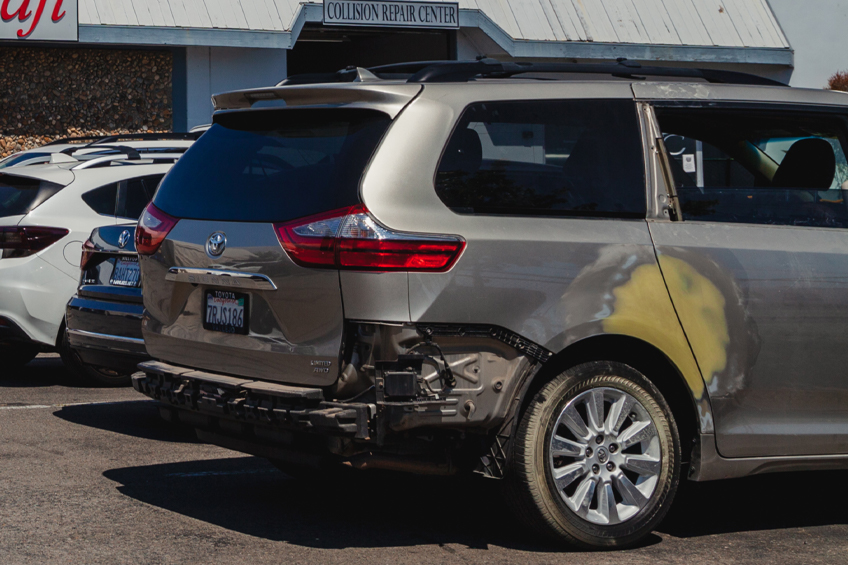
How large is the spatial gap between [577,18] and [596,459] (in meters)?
15.6

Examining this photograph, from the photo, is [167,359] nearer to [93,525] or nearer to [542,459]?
[93,525]

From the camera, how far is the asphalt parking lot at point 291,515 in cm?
470

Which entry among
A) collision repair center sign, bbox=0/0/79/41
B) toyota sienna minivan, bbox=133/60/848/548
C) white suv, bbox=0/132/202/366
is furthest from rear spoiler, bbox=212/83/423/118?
collision repair center sign, bbox=0/0/79/41

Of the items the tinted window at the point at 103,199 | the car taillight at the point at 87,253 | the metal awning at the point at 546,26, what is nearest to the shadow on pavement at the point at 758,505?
the car taillight at the point at 87,253

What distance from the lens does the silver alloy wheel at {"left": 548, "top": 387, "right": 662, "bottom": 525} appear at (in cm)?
465

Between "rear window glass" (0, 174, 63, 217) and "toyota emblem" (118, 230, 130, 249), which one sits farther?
"rear window glass" (0, 174, 63, 217)

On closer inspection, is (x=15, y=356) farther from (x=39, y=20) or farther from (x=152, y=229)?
(x=39, y=20)

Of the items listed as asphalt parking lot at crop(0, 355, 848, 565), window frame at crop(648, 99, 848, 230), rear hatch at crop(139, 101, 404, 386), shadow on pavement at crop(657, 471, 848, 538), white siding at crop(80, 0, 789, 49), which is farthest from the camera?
white siding at crop(80, 0, 789, 49)

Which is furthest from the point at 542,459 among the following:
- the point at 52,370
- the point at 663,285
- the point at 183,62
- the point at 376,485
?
the point at 183,62

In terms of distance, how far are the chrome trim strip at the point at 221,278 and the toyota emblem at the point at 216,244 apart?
3.0 inches

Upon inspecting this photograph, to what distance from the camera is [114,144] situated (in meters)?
9.97

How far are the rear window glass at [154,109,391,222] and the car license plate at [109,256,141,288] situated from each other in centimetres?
215

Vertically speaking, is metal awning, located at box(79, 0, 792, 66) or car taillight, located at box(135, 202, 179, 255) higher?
metal awning, located at box(79, 0, 792, 66)

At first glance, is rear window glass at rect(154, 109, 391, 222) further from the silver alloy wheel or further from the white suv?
the white suv
